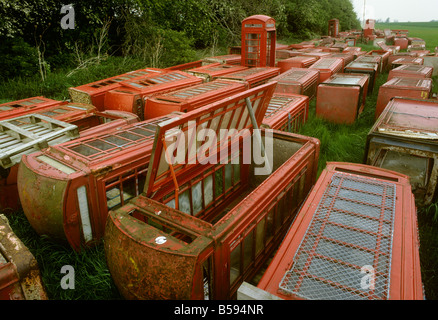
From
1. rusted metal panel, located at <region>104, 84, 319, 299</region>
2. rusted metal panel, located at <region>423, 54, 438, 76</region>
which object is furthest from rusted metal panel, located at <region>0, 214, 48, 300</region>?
rusted metal panel, located at <region>423, 54, 438, 76</region>

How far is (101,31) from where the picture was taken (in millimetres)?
12688

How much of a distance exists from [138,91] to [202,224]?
4281 mm

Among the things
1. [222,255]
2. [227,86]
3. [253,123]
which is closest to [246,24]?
[227,86]

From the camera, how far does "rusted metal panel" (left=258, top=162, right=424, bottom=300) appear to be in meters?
2.14

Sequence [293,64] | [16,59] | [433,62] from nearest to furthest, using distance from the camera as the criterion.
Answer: [16,59] → [293,64] → [433,62]

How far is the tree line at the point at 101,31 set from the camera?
1012 centimetres

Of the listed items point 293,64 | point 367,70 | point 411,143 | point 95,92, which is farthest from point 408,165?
point 293,64

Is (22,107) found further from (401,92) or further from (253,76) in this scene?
(401,92)

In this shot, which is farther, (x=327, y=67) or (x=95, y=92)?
(x=327, y=67)

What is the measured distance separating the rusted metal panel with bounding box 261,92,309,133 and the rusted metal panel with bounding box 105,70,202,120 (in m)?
2.10

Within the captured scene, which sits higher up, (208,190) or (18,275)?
(18,275)

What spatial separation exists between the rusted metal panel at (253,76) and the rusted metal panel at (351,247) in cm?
466

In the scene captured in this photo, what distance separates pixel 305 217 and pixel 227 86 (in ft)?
14.4

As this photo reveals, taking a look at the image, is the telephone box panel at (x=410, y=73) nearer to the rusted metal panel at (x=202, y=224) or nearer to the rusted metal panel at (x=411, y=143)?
the rusted metal panel at (x=411, y=143)
